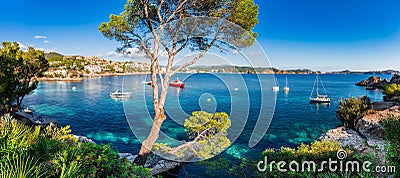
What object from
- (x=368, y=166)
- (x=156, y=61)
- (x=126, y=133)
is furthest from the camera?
(x=126, y=133)

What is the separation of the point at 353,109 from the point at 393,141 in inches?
595

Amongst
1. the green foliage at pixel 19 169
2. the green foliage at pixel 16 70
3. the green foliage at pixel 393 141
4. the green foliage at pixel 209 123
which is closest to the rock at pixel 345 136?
Answer: the green foliage at pixel 209 123

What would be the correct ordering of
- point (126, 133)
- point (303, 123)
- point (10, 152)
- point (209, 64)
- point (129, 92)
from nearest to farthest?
point (10, 152) < point (209, 64) < point (126, 133) < point (303, 123) < point (129, 92)

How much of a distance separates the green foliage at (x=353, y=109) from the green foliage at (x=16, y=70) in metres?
23.1

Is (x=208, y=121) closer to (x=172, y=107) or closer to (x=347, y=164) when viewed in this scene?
(x=347, y=164)

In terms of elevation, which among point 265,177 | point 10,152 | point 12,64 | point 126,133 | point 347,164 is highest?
point 12,64

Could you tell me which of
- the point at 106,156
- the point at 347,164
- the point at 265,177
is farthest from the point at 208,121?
the point at 106,156

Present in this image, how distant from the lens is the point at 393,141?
3.93 meters

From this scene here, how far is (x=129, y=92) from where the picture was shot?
38844 mm

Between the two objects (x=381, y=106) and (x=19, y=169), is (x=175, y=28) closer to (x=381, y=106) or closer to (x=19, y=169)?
(x=19, y=169)

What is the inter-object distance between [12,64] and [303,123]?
23316 mm

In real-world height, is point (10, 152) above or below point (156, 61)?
below
